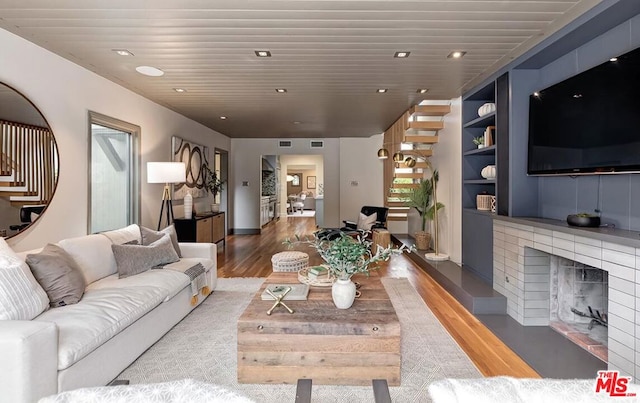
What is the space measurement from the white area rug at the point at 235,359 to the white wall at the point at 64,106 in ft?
5.10

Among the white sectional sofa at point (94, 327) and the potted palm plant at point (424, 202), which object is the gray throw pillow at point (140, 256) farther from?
the potted palm plant at point (424, 202)

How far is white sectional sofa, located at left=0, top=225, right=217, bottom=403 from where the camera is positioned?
160 cm

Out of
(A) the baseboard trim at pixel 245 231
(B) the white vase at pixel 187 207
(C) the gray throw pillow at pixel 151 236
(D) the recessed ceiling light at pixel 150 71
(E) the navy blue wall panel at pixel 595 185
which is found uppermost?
(D) the recessed ceiling light at pixel 150 71

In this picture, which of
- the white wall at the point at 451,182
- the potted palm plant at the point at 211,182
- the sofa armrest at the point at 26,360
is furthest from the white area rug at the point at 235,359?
the potted palm plant at the point at 211,182

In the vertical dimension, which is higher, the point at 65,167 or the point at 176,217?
the point at 65,167

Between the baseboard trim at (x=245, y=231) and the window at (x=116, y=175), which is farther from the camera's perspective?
the baseboard trim at (x=245, y=231)

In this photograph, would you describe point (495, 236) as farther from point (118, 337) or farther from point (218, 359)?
point (118, 337)

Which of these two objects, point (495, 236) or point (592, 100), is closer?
point (592, 100)

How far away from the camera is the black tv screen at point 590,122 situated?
225 cm

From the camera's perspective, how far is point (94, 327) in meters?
2.03

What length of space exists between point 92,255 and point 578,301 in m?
4.28

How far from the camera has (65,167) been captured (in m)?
3.40

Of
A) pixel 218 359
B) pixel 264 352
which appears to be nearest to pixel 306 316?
pixel 264 352

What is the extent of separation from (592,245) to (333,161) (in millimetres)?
7120
